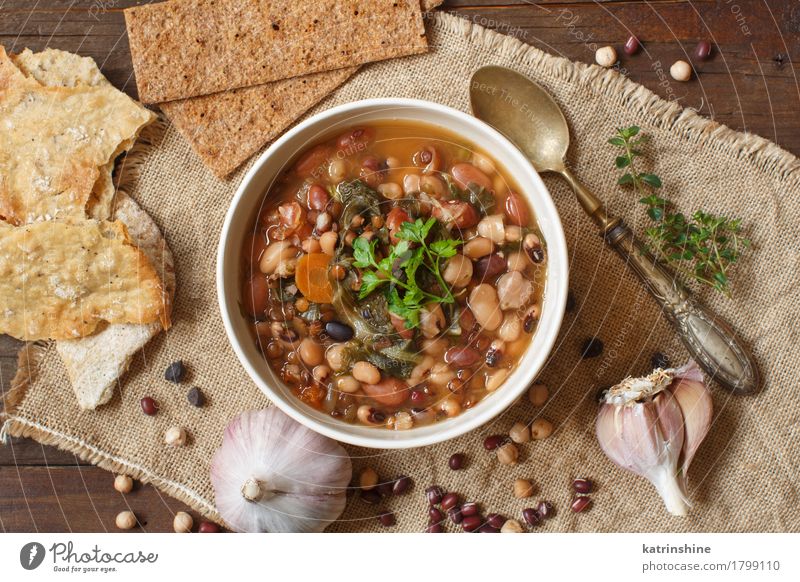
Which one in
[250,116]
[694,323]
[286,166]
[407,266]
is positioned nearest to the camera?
[407,266]

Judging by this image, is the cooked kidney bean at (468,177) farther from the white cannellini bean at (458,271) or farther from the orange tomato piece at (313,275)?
the orange tomato piece at (313,275)

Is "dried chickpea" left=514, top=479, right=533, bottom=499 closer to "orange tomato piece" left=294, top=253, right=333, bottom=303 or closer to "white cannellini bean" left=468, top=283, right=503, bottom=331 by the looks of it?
"white cannellini bean" left=468, top=283, right=503, bottom=331

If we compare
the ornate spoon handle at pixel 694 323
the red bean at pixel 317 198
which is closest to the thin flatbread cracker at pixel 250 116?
the red bean at pixel 317 198

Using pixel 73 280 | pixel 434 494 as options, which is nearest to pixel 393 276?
pixel 434 494

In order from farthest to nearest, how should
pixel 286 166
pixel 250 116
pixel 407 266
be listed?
pixel 250 116
pixel 286 166
pixel 407 266

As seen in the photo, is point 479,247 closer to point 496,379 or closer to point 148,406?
point 496,379
